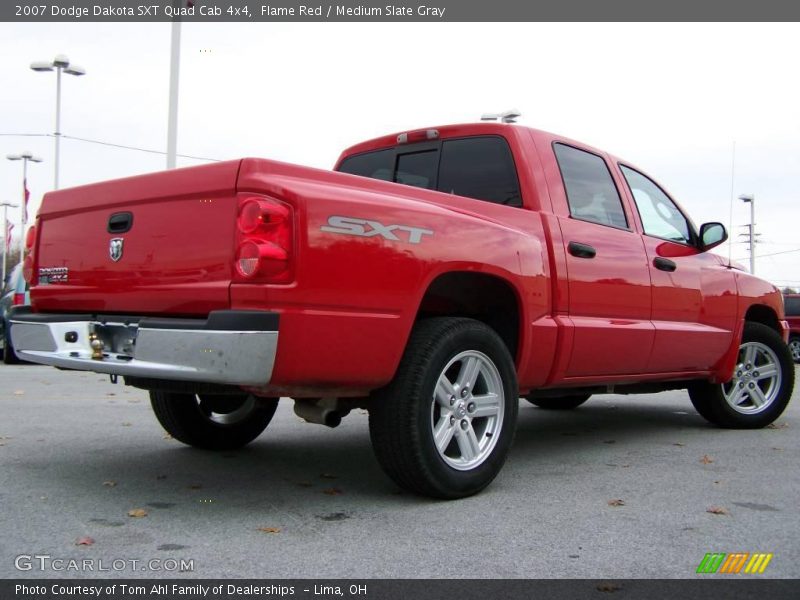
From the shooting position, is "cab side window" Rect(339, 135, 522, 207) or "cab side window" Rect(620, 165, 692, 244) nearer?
"cab side window" Rect(339, 135, 522, 207)

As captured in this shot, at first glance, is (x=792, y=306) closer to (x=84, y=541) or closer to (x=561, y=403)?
(x=561, y=403)

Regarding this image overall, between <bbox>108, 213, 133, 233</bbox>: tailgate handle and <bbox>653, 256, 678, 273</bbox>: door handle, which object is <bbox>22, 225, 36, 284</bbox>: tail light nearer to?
<bbox>108, 213, 133, 233</bbox>: tailgate handle

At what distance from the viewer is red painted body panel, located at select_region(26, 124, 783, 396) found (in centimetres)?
326

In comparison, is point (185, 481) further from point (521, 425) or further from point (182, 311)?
point (521, 425)

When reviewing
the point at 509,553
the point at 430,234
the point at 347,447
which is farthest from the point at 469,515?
the point at 347,447

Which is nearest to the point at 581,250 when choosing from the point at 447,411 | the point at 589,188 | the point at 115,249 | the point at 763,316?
the point at 589,188

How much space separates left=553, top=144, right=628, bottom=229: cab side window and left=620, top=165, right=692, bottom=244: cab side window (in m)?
0.27

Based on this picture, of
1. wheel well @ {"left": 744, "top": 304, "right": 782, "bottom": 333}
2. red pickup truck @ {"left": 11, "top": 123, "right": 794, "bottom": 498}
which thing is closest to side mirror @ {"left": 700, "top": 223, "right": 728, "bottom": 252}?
red pickup truck @ {"left": 11, "top": 123, "right": 794, "bottom": 498}

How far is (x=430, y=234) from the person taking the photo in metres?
3.73

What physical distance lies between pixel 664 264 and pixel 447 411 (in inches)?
92.1

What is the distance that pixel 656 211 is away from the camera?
5734 millimetres

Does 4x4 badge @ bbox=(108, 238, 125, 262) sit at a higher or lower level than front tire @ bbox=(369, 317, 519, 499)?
higher

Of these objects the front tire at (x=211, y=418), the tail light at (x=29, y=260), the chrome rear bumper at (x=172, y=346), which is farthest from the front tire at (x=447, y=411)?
the tail light at (x=29, y=260)
